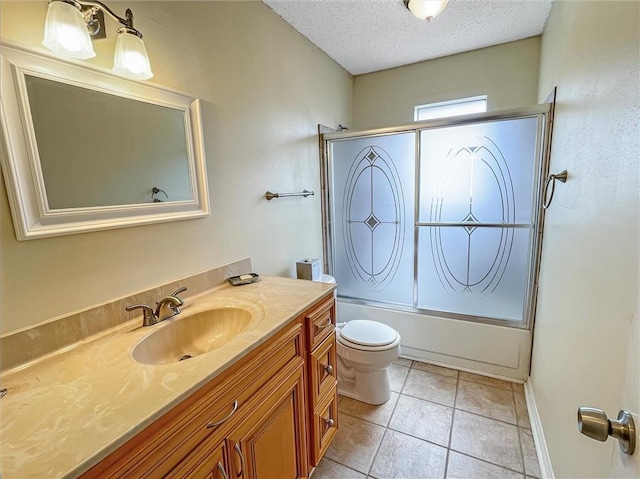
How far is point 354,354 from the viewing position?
6.04 feet

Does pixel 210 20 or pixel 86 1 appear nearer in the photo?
pixel 86 1

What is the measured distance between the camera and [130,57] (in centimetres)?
104

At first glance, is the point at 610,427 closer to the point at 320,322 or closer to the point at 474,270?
the point at 320,322

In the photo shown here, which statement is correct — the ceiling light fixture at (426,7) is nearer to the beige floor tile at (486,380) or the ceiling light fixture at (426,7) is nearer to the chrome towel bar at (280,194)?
the chrome towel bar at (280,194)

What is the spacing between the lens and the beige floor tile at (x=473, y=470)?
4.61ft

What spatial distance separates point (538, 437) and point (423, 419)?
0.58m

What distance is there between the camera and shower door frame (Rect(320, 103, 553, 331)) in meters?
1.85

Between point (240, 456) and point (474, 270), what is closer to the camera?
point (240, 456)

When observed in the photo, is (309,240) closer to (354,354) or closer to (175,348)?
(354,354)

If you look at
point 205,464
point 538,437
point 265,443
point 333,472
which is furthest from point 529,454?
point 205,464

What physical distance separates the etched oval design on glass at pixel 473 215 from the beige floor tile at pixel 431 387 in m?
0.68

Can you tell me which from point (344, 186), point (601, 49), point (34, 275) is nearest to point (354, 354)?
point (344, 186)

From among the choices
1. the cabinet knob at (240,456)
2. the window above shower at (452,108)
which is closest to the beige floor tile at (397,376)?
the cabinet knob at (240,456)

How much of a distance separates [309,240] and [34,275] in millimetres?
1694
